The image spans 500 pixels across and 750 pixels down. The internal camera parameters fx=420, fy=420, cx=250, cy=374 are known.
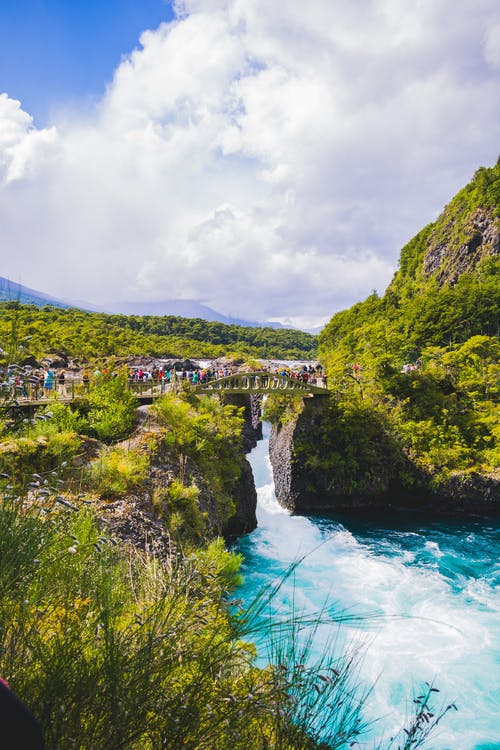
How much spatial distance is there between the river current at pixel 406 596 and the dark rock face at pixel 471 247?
57.0 metres

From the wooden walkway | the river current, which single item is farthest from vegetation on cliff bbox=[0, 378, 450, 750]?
the wooden walkway

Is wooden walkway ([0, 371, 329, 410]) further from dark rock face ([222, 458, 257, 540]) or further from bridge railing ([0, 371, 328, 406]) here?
dark rock face ([222, 458, 257, 540])

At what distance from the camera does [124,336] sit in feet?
228

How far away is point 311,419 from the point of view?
24.0 metres

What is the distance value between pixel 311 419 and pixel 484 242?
58.6m

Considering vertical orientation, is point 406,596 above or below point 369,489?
below

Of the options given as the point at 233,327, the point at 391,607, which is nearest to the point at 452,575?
the point at 391,607

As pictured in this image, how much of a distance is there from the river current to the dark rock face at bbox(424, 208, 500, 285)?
5699 centimetres

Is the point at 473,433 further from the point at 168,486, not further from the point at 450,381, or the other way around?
the point at 168,486

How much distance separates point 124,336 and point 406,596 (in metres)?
62.5

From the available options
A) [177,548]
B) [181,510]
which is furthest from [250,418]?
[177,548]

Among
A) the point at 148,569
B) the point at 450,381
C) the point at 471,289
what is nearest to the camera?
the point at 148,569

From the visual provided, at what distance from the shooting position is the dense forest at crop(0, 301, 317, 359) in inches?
1450

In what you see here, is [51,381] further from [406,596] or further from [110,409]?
[406,596]
